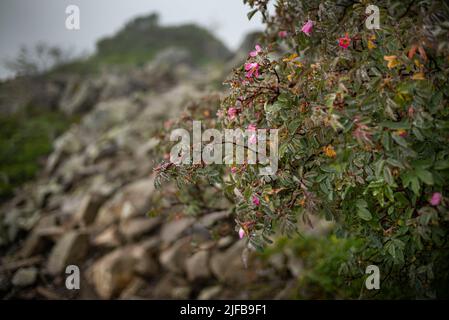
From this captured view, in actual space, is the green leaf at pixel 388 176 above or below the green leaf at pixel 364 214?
above

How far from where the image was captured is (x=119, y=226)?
659 centimetres

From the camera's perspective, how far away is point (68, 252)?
244 inches

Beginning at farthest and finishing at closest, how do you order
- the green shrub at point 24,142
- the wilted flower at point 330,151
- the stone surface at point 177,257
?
the green shrub at point 24,142 → the stone surface at point 177,257 → the wilted flower at point 330,151

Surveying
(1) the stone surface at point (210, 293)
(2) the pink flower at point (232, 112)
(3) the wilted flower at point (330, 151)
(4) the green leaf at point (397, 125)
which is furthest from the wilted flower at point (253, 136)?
(1) the stone surface at point (210, 293)

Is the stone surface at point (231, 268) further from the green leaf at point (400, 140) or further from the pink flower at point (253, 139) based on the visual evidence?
the green leaf at point (400, 140)

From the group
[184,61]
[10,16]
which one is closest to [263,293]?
[10,16]

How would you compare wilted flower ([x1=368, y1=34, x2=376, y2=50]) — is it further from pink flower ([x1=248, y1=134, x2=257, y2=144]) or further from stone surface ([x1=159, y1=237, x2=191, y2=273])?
stone surface ([x1=159, y1=237, x2=191, y2=273])

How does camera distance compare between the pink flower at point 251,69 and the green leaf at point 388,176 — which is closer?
the green leaf at point 388,176

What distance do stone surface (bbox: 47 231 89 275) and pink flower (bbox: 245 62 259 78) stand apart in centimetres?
550

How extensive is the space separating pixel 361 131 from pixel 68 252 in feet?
19.8

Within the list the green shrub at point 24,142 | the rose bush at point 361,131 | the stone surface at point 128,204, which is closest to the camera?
the rose bush at point 361,131

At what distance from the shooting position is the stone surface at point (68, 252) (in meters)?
6.13
